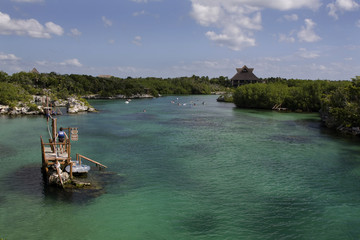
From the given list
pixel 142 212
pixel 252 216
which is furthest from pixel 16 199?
pixel 252 216

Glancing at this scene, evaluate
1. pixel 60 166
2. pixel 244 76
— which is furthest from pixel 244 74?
pixel 60 166

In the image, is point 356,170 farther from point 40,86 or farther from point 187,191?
point 40,86

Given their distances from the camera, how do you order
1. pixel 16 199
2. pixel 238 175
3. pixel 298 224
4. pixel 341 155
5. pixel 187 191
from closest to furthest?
1. pixel 298 224
2. pixel 16 199
3. pixel 187 191
4. pixel 238 175
5. pixel 341 155

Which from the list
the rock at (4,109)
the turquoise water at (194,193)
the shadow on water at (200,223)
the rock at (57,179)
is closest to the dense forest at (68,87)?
the rock at (4,109)

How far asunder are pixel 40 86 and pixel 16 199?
363 ft

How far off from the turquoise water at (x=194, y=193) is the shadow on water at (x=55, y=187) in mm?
91

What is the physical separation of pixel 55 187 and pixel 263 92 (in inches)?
2954

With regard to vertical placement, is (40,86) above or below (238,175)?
above

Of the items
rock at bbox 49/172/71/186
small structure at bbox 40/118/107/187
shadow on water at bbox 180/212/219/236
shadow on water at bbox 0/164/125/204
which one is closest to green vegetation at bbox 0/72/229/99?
shadow on water at bbox 0/164/125/204

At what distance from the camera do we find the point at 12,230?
A: 17.4 metres

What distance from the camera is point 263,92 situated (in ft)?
293

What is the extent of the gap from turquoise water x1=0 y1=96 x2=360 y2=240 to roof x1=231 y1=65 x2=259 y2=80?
390ft

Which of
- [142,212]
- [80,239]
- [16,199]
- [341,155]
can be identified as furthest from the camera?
[341,155]

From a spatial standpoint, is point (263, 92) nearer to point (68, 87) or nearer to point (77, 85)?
point (68, 87)
